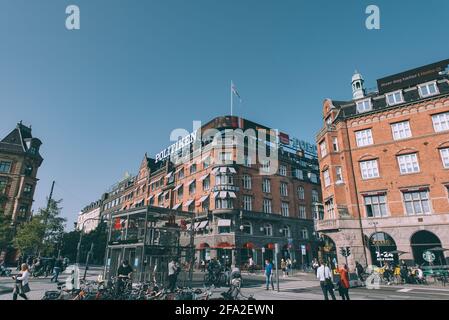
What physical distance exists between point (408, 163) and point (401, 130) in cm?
350

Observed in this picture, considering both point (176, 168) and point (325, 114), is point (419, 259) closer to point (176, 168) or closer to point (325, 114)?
point (325, 114)

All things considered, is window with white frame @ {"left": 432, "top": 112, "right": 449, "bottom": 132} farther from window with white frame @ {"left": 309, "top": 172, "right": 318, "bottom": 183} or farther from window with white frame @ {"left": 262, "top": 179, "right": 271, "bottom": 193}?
window with white frame @ {"left": 309, "top": 172, "right": 318, "bottom": 183}

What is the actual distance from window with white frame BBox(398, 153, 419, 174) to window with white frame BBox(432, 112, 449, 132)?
3176 mm

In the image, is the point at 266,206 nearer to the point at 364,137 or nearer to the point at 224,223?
the point at 224,223

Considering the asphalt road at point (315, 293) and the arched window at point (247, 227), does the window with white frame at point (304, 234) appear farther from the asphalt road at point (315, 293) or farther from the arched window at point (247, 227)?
the asphalt road at point (315, 293)

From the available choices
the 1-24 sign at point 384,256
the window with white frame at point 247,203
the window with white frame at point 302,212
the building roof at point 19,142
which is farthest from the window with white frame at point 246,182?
the building roof at point 19,142

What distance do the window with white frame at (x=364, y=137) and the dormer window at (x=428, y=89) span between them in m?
5.99

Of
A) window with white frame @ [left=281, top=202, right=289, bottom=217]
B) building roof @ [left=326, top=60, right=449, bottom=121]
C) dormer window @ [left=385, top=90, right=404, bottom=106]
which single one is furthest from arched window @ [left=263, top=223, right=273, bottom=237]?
dormer window @ [left=385, top=90, right=404, bottom=106]

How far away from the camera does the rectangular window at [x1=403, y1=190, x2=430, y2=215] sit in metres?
25.5

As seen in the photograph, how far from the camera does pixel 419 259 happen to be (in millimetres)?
25594

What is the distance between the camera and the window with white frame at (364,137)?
2939cm

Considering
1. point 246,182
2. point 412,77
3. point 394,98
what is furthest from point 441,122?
point 246,182
